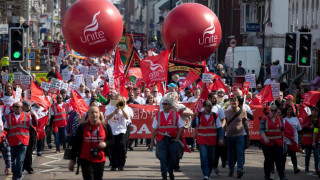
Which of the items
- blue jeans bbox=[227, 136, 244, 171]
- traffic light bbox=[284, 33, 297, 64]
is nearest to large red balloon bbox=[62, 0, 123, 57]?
traffic light bbox=[284, 33, 297, 64]

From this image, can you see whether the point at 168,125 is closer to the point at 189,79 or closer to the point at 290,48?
the point at 290,48

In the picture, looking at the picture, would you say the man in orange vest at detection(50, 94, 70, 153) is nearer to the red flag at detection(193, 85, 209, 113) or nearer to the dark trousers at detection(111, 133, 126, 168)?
the dark trousers at detection(111, 133, 126, 168)

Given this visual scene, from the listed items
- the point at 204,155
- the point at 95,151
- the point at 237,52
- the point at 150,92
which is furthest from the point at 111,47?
the point at 237,52

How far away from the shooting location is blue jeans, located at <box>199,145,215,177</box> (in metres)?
13.7

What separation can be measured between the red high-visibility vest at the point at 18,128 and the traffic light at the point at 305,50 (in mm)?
7778

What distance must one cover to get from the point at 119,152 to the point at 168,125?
233 cm

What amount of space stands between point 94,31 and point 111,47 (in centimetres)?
111

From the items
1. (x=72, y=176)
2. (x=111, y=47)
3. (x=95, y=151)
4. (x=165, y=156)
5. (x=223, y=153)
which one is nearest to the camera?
(x=95, y=151)

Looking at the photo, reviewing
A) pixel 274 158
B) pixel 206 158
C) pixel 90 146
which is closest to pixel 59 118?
pixel 206 158

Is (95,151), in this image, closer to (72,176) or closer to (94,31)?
(72,176)

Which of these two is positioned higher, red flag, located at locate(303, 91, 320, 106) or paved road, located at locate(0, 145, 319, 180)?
red flag, located at locate(303, 91, 320, 106)

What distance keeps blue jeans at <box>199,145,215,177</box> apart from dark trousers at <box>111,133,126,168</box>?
6.92 ft

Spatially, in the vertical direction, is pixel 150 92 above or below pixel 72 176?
above

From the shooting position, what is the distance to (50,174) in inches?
581
